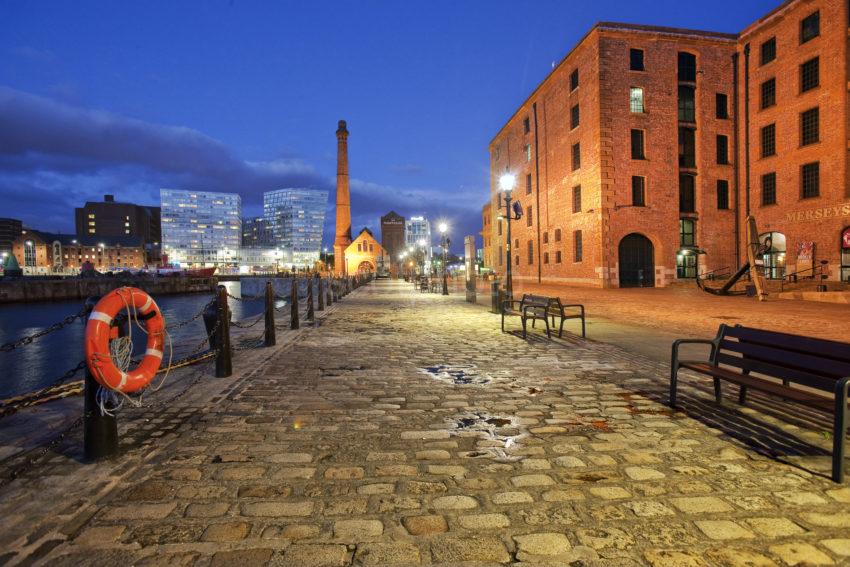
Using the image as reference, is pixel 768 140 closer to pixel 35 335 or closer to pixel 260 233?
pixel 35 335

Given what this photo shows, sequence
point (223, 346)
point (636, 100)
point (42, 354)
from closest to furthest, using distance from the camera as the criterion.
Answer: point (223, 346) < point (42, 354) < point (636, 100)

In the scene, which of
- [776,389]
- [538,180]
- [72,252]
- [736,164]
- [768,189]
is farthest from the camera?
[72,252]

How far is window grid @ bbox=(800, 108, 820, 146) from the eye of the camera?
23.5 m

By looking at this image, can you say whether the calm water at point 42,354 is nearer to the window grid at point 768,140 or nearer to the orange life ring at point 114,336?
the orange life ring at point 114,336

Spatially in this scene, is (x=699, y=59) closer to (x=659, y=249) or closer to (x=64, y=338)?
(x=659, y=249)

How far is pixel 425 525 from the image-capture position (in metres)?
2.55

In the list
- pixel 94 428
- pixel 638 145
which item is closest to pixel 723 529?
pixel 94 428

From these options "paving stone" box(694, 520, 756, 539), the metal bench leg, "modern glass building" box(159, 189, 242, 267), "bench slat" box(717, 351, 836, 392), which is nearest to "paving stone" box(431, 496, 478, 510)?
"paving stone" box(694, 520, 756, 539)

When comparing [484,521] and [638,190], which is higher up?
[638,190]

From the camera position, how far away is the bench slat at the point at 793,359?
136 inches

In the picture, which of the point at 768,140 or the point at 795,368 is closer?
the point at 795,368

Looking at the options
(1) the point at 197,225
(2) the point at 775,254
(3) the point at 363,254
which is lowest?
(2) the point at 775,254

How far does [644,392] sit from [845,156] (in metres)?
26.4

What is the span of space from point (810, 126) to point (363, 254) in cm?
6732
